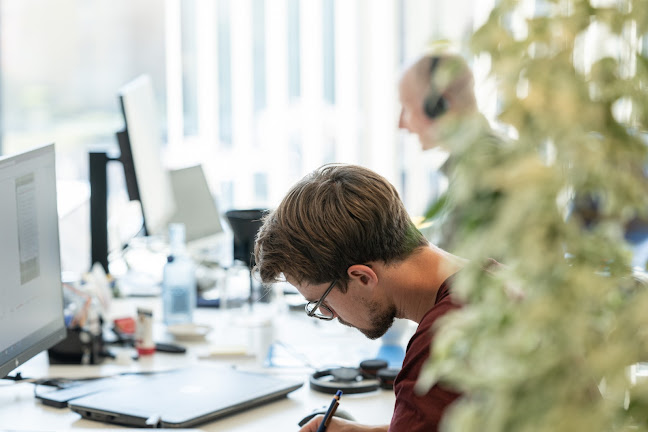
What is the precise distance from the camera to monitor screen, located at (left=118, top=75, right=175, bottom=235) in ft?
7.27

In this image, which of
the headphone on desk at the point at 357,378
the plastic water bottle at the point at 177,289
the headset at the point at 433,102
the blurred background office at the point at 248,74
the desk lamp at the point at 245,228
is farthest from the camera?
the blurred background office at the point at 248,74

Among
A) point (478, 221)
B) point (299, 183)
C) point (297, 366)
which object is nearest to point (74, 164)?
point (297, 366)

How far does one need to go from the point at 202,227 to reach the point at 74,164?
5.59 ft

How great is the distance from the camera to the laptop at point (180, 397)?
1479 mm

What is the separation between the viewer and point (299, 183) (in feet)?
4.57

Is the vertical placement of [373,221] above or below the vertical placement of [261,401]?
above

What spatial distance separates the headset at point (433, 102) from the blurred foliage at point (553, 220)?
204 centimetres

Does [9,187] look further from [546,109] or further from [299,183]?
[546,109]

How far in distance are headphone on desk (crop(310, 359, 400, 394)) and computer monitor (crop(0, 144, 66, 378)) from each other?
0.54 m

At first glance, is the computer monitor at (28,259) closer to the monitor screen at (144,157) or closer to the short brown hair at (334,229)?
the short brown hair at (334,229)

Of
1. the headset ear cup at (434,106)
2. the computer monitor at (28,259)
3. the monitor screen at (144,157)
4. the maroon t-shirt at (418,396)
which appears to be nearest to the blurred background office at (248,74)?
the headset ear cup at (434,106)

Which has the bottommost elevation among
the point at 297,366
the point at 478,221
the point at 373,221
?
the point at 297,366

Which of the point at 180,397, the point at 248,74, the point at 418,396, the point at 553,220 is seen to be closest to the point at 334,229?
the point at 418,396

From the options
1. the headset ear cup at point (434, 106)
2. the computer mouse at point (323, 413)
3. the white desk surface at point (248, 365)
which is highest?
the headset ear cup at point (434, 106)
